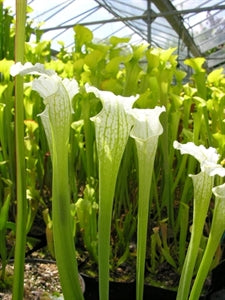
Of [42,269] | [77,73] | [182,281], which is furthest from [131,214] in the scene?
[182,281]

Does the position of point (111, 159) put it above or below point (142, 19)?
below

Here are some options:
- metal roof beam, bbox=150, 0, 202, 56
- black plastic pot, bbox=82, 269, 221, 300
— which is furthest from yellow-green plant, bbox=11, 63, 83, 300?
metal roof beam, bbox=150, 0, 202, 56

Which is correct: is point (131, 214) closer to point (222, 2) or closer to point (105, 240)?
point (105, 240)

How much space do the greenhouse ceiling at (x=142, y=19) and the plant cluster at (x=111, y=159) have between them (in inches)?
223

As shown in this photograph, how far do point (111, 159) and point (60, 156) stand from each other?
2.6 inches

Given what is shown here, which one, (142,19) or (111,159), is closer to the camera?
(111,159)

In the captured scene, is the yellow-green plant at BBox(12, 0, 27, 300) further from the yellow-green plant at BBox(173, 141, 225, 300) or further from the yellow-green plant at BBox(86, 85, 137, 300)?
the yellow-green plant at BBox(173, 141, 225, 300)

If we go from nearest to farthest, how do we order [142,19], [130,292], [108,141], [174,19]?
[108,141] < [130,292] < [174,19] < [142,19]

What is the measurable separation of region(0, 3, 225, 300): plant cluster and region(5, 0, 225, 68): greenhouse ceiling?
5660 millimetres

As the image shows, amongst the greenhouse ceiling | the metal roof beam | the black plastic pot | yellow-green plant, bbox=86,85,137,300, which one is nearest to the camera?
yellow-green plant, bbox=86,85,137,300

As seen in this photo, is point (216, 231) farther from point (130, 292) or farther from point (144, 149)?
point (130, 292)

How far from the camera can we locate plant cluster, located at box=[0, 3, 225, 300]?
0.52 meters

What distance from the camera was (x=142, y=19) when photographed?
7.40m

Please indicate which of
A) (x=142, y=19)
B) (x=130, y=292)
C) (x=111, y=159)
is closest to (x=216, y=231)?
(x=111, y=159)
